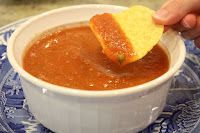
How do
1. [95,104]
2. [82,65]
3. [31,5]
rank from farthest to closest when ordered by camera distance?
[31,5] → [82,65] → [95,104]

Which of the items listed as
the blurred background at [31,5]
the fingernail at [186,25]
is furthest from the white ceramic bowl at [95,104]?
the blurred background at [31,5]

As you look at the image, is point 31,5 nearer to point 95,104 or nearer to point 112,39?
point 112,39

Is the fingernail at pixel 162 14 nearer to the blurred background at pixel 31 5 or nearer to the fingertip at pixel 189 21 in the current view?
the fingertip at pixel 189 21

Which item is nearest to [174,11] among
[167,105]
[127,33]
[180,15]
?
[180,15]

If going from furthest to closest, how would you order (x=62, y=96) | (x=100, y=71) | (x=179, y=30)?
(x=179, y=30) → (x=100, y=71) → (x=62, y=96)

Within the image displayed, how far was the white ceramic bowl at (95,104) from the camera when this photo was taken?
2.49ft

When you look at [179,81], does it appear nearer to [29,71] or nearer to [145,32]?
[145,32]

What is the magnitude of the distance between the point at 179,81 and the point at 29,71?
1.34ft

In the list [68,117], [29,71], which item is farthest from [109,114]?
[29,71]

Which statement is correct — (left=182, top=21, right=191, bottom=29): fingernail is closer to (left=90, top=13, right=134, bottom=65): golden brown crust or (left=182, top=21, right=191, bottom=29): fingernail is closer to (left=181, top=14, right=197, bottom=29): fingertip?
(left=181, top=14, right=197, bottom=29): fingertip

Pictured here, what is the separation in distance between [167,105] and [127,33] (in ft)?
0.71

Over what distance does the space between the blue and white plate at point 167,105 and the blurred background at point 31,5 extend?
0.40 m

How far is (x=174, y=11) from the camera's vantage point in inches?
36.4

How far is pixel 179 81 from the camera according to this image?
41.8 inches
